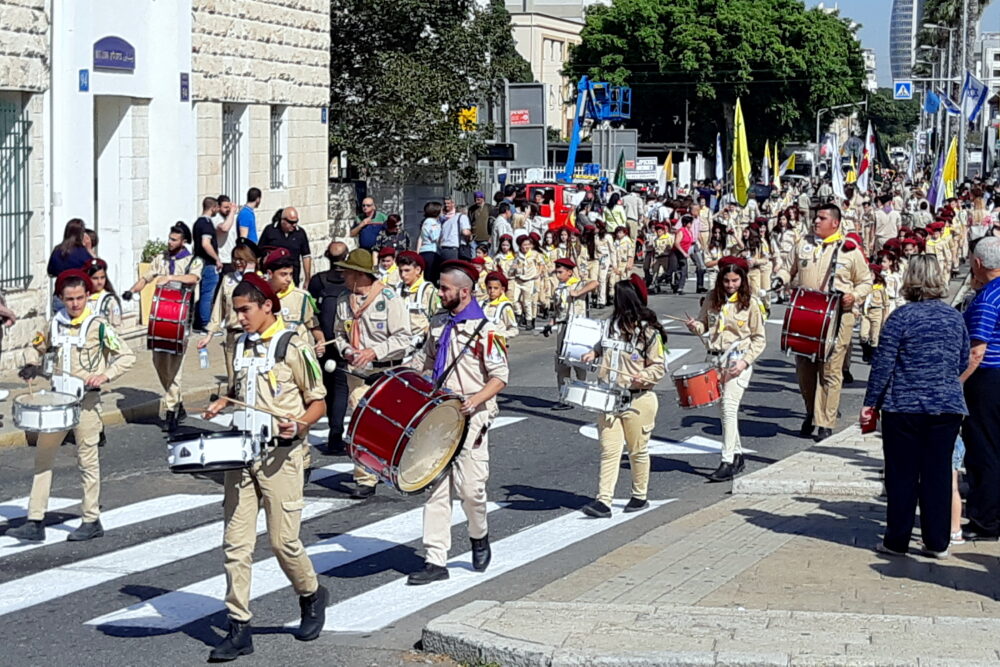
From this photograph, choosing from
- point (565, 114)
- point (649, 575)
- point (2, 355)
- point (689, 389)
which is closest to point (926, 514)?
point (649, 575)

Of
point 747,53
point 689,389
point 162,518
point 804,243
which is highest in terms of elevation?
point 747,53

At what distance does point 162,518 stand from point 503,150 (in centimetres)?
2276

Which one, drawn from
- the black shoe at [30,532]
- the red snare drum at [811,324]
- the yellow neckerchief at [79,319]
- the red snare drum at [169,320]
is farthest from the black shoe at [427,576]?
the red snare drum at [169,320]

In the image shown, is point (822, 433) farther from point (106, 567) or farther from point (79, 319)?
point (106, 567)

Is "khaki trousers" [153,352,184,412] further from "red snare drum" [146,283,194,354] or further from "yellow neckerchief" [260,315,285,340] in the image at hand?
"yellow neckerchief" [260,315,285,340]

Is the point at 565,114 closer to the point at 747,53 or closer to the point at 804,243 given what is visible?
the point at 747,53

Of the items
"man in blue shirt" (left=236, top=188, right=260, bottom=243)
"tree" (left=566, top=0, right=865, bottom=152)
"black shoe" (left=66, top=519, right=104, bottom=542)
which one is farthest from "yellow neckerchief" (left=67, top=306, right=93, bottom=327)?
"tree" (left=566, top=0, right=865, bottom=152)

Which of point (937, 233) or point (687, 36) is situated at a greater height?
point (687, 36)

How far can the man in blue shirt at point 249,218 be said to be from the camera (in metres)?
23.3

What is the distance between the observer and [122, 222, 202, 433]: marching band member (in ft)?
50.7

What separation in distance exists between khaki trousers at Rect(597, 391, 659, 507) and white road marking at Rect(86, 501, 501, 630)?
3.14 ft

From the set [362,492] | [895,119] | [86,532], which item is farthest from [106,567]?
[895,119]

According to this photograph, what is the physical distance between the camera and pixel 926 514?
31.0ft

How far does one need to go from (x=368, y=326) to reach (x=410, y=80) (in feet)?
63.4
